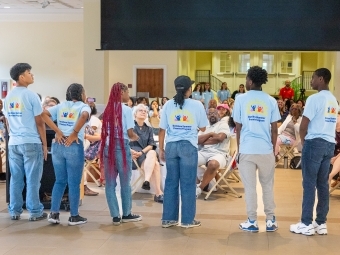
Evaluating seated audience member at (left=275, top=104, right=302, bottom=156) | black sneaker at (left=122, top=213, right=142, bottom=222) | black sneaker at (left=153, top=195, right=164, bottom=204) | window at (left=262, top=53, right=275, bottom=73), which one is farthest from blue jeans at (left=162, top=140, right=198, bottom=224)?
window at (left=262, top=53, right=275, bottom=73)

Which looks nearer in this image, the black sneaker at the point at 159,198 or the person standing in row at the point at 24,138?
the person standing in row at the point at 24,138

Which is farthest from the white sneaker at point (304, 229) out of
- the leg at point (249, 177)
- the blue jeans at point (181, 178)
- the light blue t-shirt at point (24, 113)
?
the light blue t-shirt at point (24, 113)

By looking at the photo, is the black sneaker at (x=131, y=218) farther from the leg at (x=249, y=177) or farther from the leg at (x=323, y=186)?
the leg at (x=323, y=186)

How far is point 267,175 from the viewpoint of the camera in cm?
517

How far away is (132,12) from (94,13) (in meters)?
1.11

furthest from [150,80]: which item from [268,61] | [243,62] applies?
[268,61]

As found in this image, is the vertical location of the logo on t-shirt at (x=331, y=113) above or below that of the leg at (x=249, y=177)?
above

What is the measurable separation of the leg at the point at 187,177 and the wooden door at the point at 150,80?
15.8 meters

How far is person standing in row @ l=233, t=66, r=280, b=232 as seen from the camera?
511cm

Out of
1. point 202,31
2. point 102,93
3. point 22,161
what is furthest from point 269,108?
point 102,93

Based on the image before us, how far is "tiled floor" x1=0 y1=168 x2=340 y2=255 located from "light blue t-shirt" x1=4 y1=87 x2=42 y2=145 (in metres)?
0.82

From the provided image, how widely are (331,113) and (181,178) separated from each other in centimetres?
143

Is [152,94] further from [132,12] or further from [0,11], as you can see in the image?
[132,12]

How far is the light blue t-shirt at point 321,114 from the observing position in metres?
5.01
